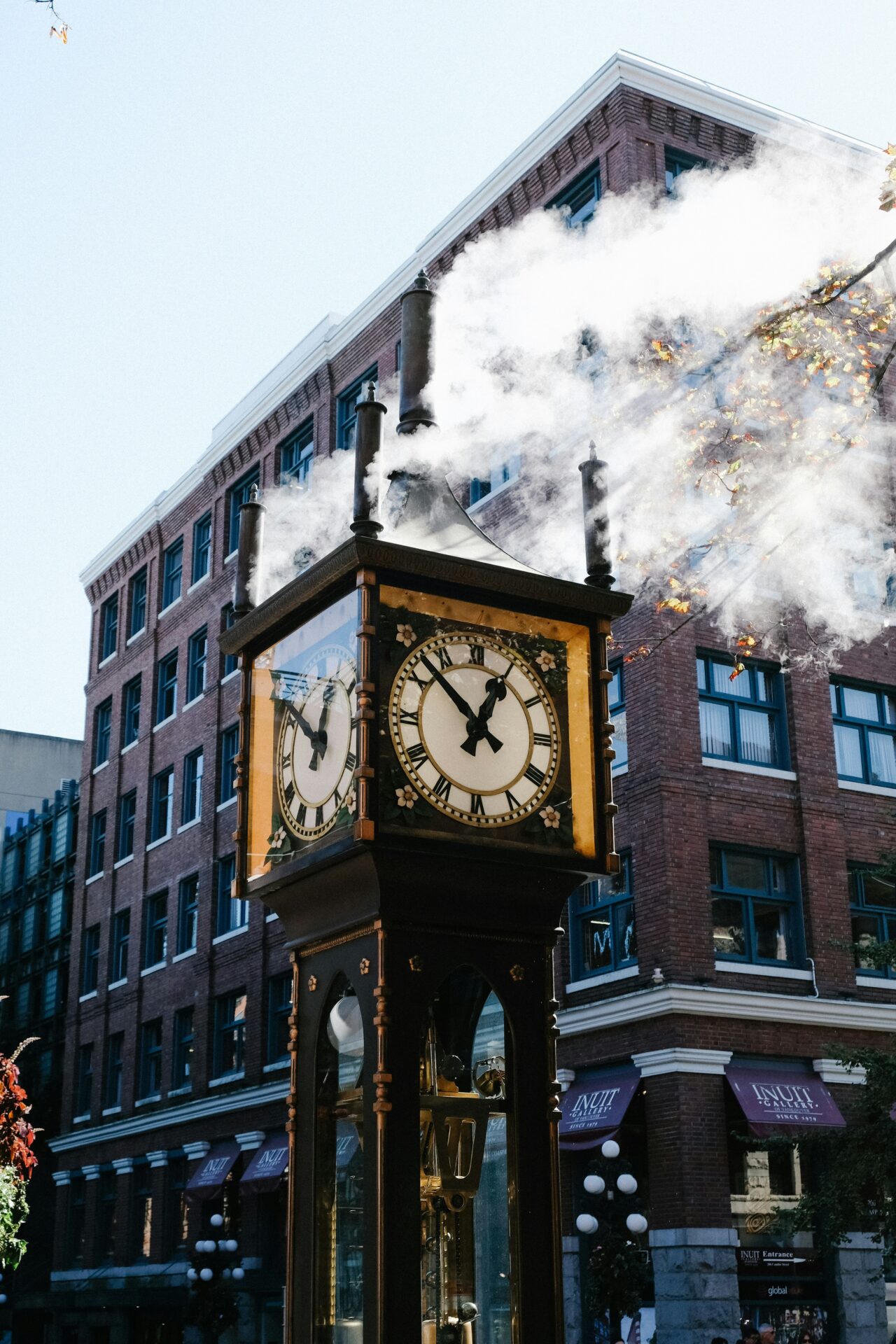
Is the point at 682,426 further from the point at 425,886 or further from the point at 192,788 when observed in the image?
the point at 192,788

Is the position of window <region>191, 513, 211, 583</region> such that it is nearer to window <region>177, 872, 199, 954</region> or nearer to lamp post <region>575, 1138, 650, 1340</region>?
window <region>177, 872, 199, 954</region>

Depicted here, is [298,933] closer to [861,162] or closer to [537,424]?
[861,162]

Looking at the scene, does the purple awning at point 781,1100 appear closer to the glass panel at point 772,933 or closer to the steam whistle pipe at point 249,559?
the glass panel at point 772,933

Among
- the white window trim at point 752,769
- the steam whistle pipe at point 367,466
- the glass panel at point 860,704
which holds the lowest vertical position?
the steam whistle pipe at point 367,466

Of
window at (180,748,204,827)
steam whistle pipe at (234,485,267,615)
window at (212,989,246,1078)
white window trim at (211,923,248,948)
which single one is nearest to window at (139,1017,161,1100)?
window at (212,989,246,1078)

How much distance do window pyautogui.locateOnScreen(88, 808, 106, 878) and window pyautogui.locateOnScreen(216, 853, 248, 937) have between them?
22.1 feet

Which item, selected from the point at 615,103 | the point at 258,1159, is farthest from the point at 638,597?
the point at 258,1159

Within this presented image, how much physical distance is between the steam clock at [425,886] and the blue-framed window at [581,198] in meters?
17.7

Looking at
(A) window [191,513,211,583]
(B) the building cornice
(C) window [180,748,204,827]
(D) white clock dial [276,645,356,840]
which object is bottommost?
(D) white clock dial [276,645,356,840]

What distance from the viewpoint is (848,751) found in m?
21.5

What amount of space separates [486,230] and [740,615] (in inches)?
281

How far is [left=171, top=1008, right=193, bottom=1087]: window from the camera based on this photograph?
29.9 metres

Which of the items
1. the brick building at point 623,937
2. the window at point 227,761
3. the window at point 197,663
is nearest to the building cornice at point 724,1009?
the brick building at point 623,937

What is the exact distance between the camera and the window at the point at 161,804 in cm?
3247
